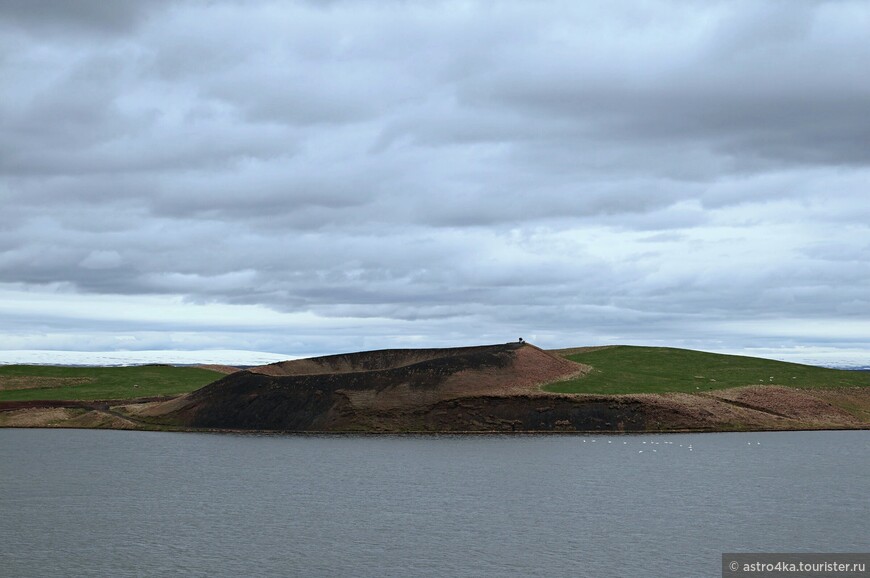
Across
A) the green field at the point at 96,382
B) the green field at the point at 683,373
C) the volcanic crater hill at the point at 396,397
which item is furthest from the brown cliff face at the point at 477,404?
the green field at the point at 96,382

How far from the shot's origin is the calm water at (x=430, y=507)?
128ft

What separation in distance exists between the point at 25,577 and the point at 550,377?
75531 mm

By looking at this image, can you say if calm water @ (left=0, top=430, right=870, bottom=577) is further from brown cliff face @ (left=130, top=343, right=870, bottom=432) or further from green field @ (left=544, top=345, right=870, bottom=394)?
green field @ (left=544, top=345, right=870, bottom=394)

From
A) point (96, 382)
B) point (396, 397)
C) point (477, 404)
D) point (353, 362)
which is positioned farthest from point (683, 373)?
point (96, 382)

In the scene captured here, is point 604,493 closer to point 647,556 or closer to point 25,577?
point 647,556

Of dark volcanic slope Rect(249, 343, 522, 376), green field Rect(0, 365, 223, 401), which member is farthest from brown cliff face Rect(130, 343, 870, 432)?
green field Rect(0, 365, 223, 401)

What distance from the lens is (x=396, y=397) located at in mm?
99688

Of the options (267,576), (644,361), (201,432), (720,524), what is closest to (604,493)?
(720,524)

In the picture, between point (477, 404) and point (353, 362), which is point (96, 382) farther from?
point (477, 404)

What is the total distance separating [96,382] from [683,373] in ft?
306

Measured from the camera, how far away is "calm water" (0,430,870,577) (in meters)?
39.0

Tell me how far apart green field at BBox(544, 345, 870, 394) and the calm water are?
21803mm

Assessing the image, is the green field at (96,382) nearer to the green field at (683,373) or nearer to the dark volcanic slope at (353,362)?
the dark volcanic slope at (353,362)

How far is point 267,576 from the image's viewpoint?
1426 inches
